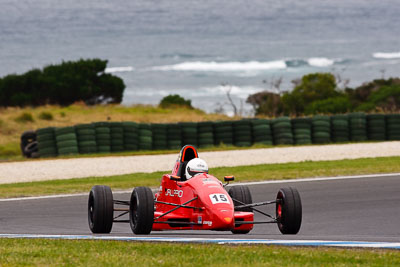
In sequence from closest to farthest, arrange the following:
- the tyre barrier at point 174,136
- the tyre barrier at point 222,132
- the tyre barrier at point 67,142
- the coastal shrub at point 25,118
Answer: the tyre barrier at point 67,142 < the tyre barrier at point 174,136 < the tyre barrier at point 222,132 < the coastal shrub at point 25,118

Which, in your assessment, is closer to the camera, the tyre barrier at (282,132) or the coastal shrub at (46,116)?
the tyre barrier at (282,132)

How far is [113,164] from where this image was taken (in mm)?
26781

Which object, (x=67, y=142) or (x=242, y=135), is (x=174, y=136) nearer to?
(x=242, y=135)

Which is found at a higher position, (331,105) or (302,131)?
(331,105)

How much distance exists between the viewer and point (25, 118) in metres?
47.5

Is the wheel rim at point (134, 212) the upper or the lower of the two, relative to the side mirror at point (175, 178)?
lower

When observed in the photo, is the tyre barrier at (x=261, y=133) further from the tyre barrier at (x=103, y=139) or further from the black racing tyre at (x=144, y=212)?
the black racing tyre at (x=144, y=212)

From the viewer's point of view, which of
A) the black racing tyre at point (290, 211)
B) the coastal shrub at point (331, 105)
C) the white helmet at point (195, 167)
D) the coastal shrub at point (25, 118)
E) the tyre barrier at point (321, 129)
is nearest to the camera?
the black racing tyre at point (290, 211)

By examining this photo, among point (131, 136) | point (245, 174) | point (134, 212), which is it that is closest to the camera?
point (134, 212)

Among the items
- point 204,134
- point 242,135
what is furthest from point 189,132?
point 242,135

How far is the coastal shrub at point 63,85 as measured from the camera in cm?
7219

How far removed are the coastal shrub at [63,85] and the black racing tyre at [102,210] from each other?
203 feet

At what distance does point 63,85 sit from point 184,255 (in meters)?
66.7

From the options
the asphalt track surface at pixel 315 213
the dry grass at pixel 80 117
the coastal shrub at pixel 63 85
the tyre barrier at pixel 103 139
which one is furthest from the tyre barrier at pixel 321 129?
the coastal shrub at pixel 63 85
